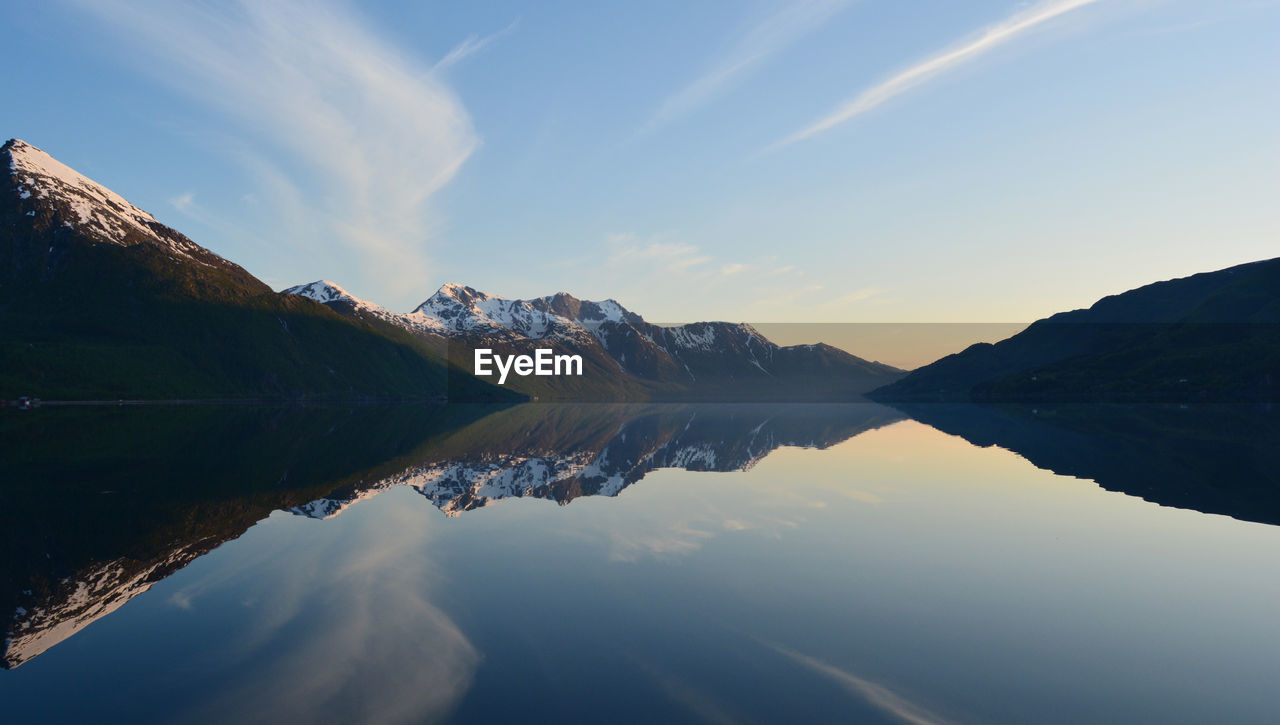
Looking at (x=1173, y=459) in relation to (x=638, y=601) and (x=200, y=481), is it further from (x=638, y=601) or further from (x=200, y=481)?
(x=200, y=481)

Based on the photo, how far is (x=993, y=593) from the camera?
18656 millimetres

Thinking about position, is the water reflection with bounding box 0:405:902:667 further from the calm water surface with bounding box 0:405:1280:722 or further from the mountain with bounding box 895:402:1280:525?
the mountain with bounding box 895:402:1280:525

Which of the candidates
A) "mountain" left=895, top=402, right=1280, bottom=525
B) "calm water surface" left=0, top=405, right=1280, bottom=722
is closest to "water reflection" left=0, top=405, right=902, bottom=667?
"calm water surface" left=0, top=405, right=1280, bottom=722

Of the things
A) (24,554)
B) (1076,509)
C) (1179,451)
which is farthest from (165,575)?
(1179,451)

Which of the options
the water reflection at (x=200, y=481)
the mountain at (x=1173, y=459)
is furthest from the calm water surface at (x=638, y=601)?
the mountain at (x=1173, y=459)

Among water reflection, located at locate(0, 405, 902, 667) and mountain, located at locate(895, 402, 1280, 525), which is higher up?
water reflection, located at locate(0, 405, 902, 667)

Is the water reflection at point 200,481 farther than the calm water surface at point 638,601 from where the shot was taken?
Yes

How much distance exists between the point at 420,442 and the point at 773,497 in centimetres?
5123

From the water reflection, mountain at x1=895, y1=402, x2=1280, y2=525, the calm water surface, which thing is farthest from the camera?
mountain at x1=895, y1=402, x2=1280, y2=525

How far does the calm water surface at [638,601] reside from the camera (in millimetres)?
12242

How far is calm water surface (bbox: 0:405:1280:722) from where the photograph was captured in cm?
1224

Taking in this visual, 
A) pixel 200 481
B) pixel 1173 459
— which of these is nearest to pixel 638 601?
pixel 200 481

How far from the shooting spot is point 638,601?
17875 mm

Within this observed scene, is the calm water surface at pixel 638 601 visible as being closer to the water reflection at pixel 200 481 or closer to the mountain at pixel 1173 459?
the water reflection at pixel 200 481
